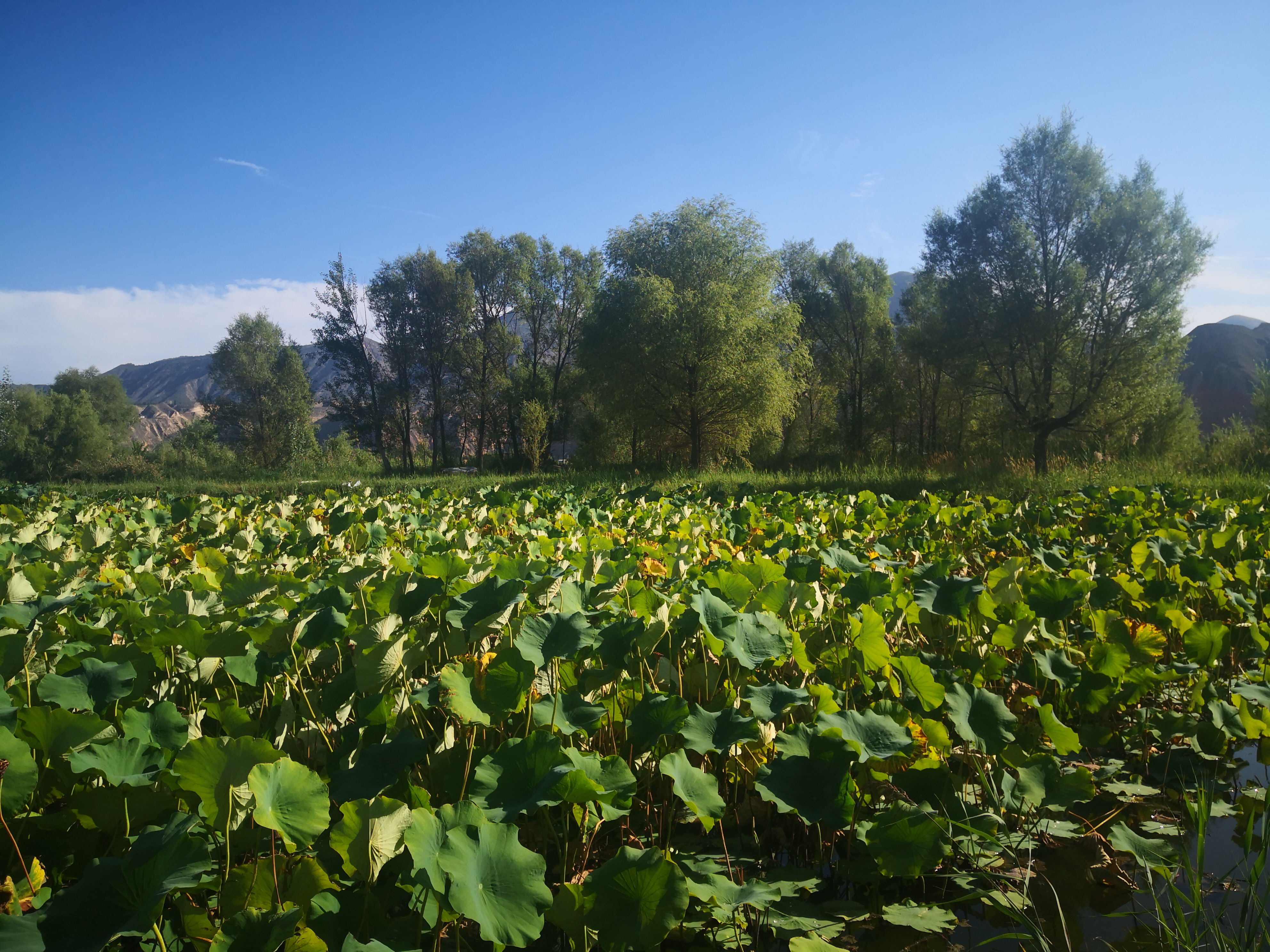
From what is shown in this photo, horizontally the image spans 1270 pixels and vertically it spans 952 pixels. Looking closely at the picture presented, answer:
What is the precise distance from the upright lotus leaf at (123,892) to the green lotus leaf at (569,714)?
75 cm

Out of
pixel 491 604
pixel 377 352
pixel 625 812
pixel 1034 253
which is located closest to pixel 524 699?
pixel 491 604

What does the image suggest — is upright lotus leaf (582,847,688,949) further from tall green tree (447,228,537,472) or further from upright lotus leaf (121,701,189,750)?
tall green tree (447,228,537,472)

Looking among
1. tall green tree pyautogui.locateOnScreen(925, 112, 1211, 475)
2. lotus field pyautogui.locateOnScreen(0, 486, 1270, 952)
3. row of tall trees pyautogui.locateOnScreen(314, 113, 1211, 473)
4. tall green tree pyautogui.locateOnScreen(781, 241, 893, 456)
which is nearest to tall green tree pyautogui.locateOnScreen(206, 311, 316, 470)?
row of tall trees pyautogui.locateOnScreen(314, 113, 1211, 473)

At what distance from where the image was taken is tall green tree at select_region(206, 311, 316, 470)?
4309 cm

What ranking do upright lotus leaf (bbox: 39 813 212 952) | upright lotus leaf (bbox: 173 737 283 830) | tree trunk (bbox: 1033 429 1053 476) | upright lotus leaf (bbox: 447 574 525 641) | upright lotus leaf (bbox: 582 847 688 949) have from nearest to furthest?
upright lotus leaf (bbox: 39 813 212 952) < upright lotus leaf (bbox: 582 847 688 949) < upright lotus leaf (bbox: 173 737 283 830) < upright lotus leaf (bbox: 447 574 525 641) < tree trunk (bbox: 1033 429 1053 476)

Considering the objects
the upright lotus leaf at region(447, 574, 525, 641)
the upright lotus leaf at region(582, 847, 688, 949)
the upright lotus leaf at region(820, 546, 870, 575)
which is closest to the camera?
the upright lotus leaf at region(582, 847, 688, 949)

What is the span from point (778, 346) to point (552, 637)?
2393cm

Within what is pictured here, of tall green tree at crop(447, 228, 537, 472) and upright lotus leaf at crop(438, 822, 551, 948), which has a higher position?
tall green tree at crop(447, 228, 537, 472)

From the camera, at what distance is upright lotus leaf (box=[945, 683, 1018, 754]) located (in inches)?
66.2

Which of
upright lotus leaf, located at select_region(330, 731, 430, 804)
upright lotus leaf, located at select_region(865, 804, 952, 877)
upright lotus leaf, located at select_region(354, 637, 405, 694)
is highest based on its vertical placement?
upright lotus leaf, located at select_region(354, 637, 405, 694)

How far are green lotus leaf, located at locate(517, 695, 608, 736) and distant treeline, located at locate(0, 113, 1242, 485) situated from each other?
1671 cm

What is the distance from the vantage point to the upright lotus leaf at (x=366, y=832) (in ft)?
3.83

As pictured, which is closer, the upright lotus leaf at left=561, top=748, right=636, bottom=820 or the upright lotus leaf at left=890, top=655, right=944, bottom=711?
the upright lotus leaf at left=561, top=748, right=636, bottom=820

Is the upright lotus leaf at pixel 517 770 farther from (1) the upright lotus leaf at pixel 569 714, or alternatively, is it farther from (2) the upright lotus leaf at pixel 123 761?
(2) the upright lotus leaf at pixel 123 761
